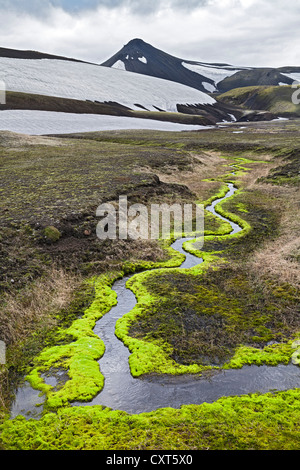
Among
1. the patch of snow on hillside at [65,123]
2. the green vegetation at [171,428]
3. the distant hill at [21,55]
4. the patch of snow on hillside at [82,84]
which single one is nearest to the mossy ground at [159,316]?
the green vegetation at [171,428]

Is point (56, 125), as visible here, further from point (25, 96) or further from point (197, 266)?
point (197, 266)

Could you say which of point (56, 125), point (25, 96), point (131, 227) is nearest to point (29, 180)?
point (131, 227)

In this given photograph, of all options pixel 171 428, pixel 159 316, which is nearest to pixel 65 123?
pixel 159 316

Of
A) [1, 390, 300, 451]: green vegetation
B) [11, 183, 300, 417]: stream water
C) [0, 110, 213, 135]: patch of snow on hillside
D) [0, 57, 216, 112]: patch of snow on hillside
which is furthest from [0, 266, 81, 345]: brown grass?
[0, 57, 216, 112]: patch of snow on hillside

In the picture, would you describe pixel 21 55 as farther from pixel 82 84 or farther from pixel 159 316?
pixel 159 316

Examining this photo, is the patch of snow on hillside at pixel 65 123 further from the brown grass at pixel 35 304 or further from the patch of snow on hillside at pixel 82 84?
the brown grass at pixel 35 304

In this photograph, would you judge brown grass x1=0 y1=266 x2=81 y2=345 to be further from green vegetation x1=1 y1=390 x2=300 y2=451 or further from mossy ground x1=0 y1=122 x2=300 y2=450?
green vegetation x1=1 y1=390 x2=300 y2=451
